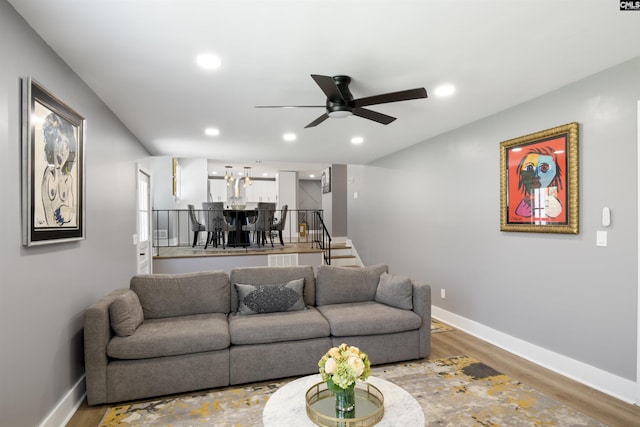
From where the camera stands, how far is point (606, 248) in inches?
105

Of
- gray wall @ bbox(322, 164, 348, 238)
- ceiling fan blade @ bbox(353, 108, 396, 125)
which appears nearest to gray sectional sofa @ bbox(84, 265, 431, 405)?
ceiling fan blade @ bbox(353, 108, 396, 125)

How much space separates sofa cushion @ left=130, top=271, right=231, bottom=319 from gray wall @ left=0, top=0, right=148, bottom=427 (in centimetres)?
43

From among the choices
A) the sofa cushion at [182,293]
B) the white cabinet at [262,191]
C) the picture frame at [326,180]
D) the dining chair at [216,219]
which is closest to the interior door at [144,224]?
the dining chair at [216,219]

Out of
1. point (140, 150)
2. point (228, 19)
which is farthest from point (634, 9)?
point (140, 150)

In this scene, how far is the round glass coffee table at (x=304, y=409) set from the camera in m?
1.65

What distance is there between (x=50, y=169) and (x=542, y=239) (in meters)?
3.99

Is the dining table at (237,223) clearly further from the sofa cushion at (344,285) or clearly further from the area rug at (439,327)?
the area rug at (439,327)

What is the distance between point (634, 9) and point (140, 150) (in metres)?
5.25

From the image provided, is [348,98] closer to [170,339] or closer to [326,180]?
[170,339]

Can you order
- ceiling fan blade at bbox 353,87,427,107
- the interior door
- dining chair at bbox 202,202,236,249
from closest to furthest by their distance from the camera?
ceiling fan blade at bbox 353,87,427,107 < the interior door < dining chair at bbox 202,202,236,249

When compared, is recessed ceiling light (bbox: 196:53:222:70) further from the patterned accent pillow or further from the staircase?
the staircase

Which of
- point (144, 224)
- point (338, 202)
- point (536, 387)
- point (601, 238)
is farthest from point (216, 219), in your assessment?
point (601, 238)

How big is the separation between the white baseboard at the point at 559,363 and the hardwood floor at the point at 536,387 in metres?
0.06

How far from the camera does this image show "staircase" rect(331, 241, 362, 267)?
287 inches
